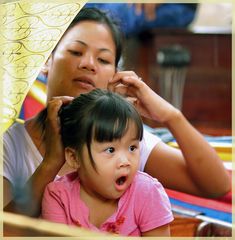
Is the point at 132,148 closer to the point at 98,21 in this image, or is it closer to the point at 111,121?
the point at 111,121

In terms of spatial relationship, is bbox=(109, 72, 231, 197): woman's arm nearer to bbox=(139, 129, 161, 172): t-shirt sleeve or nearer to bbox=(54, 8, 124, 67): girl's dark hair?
bbox=(139, 129, 161, 172): t-shirt sleeve

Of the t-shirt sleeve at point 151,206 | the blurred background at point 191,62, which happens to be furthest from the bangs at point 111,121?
the blurred background at point 191,62

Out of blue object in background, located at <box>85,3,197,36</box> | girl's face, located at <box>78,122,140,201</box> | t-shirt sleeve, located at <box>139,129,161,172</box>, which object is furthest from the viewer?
blue object in background, located at <box>85,3,197,36</box>

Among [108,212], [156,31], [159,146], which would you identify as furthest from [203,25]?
[108,212]

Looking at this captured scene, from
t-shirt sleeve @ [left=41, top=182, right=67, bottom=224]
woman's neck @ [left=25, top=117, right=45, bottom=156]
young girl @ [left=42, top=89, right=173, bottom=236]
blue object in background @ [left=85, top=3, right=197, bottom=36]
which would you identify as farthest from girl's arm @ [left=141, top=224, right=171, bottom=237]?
blue object in background @ [left=85, top=3, right=197, bottom=36]

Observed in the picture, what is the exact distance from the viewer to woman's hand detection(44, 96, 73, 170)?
3.20ft

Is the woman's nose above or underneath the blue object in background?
underneath

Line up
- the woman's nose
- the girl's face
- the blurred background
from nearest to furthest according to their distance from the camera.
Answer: the girl's face
the woman's nose
the blurred background

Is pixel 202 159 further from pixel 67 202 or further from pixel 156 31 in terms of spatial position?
pixel 156 31

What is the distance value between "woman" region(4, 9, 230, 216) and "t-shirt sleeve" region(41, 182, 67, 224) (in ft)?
0.04

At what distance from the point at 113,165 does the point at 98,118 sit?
0.23 ft

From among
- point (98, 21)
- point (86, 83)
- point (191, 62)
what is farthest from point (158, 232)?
point (191, 62)

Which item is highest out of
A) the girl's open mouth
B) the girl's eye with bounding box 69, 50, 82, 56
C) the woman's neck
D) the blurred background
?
the blurred background

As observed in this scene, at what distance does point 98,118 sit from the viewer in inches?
35.8
